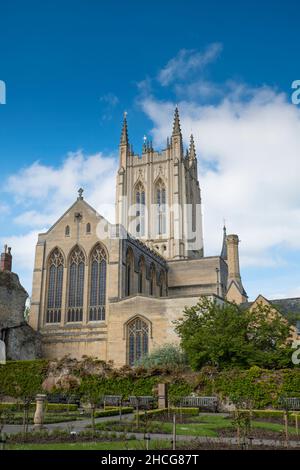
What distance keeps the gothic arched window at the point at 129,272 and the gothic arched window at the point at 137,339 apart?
4647 millimetres

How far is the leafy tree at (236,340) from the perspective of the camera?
29984mm

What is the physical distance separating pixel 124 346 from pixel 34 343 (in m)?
8.25

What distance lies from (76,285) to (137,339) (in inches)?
336

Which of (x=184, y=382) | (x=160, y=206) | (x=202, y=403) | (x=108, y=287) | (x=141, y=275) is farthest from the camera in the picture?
(x=160, y=206)

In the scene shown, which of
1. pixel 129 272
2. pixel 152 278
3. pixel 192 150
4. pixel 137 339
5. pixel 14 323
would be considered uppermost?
pixel 192 150

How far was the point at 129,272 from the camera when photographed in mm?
46594

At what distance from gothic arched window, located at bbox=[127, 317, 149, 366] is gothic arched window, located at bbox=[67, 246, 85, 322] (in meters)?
5.70

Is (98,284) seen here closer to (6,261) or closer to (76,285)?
(76,285)

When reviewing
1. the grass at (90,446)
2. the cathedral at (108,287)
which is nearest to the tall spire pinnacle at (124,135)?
the cathedral at (108,287)

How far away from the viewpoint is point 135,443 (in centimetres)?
1270

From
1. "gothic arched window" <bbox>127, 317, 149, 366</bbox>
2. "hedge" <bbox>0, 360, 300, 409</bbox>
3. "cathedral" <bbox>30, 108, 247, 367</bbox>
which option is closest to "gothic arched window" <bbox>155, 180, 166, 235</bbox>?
"cathedral" <bbox>30, 108, 247, 367</bbox>

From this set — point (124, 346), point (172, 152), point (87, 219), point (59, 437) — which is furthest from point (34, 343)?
point (172, 152)

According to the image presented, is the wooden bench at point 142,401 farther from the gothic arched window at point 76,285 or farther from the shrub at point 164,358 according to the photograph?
the gothic arched window at point 76,285

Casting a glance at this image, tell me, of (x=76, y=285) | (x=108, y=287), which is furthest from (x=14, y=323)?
(x=108, y=287)
